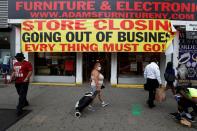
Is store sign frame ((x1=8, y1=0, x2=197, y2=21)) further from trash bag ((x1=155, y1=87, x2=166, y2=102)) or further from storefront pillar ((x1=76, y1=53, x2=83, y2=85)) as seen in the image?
trash bag ((x1=155, y1=87, x2=166, y2=102))

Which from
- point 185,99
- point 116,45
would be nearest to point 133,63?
point 116,45

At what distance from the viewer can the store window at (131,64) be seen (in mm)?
16844

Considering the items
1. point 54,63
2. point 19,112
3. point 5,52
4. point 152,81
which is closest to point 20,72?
point 19,112

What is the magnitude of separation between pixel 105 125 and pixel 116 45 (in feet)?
23.5

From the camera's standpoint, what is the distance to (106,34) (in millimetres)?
15516

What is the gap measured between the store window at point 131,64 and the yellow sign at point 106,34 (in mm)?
1266

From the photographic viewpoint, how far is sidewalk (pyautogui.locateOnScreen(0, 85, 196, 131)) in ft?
28.8

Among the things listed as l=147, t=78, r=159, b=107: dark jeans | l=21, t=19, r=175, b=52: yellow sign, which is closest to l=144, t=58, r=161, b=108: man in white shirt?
l=147, t=78, r=159, b=107: dark jeans

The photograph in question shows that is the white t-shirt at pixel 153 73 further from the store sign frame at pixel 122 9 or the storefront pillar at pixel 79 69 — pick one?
the storefront pillar at pixel 79 69

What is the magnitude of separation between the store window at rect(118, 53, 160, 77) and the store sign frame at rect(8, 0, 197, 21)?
7.15ft

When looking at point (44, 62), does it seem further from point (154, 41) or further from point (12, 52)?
point (154, 41)

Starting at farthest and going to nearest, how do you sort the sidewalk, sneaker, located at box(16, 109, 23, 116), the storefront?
the storefront < sneaker, located at box(16, 109, 23, 116) < the sidewalk

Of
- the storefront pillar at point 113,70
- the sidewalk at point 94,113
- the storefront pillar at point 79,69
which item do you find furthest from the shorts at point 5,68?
the storefront pillar at point 113,70

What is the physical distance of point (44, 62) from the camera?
679 inches
